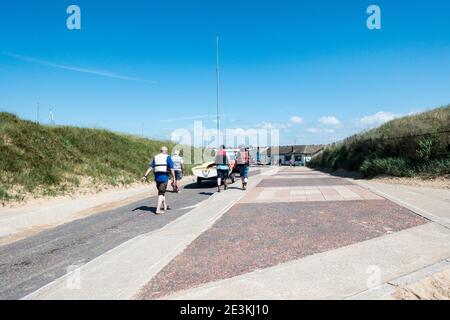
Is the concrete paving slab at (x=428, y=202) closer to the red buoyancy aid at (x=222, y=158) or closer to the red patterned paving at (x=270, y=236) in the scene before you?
the red patterned paving at (x=270, y=236)

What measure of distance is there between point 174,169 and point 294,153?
321ft

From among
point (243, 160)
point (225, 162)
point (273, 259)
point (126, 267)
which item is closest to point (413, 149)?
point (243, 160)

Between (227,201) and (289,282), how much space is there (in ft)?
24.0

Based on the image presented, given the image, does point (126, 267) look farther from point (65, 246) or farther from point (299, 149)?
point (299, 149)

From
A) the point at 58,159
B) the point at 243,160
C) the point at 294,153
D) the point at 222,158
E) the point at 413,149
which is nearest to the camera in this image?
the point at 222,158

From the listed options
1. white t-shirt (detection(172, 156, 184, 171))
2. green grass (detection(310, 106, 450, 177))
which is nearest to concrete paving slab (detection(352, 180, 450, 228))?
green grass (detection(310, 106, 450, 177))

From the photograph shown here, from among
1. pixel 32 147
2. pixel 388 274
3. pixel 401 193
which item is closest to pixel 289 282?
pixel 388 274

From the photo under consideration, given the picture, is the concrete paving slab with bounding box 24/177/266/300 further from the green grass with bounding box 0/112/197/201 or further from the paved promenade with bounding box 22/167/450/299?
the green grass with bounding box 0/112/197/201

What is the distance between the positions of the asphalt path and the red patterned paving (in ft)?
5.49

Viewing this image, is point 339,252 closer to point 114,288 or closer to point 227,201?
point 114,288

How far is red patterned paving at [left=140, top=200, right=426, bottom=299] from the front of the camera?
4492 millimetres

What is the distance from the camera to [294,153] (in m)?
110

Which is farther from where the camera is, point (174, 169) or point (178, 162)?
point (178, 162)

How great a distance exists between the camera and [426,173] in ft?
48.2
